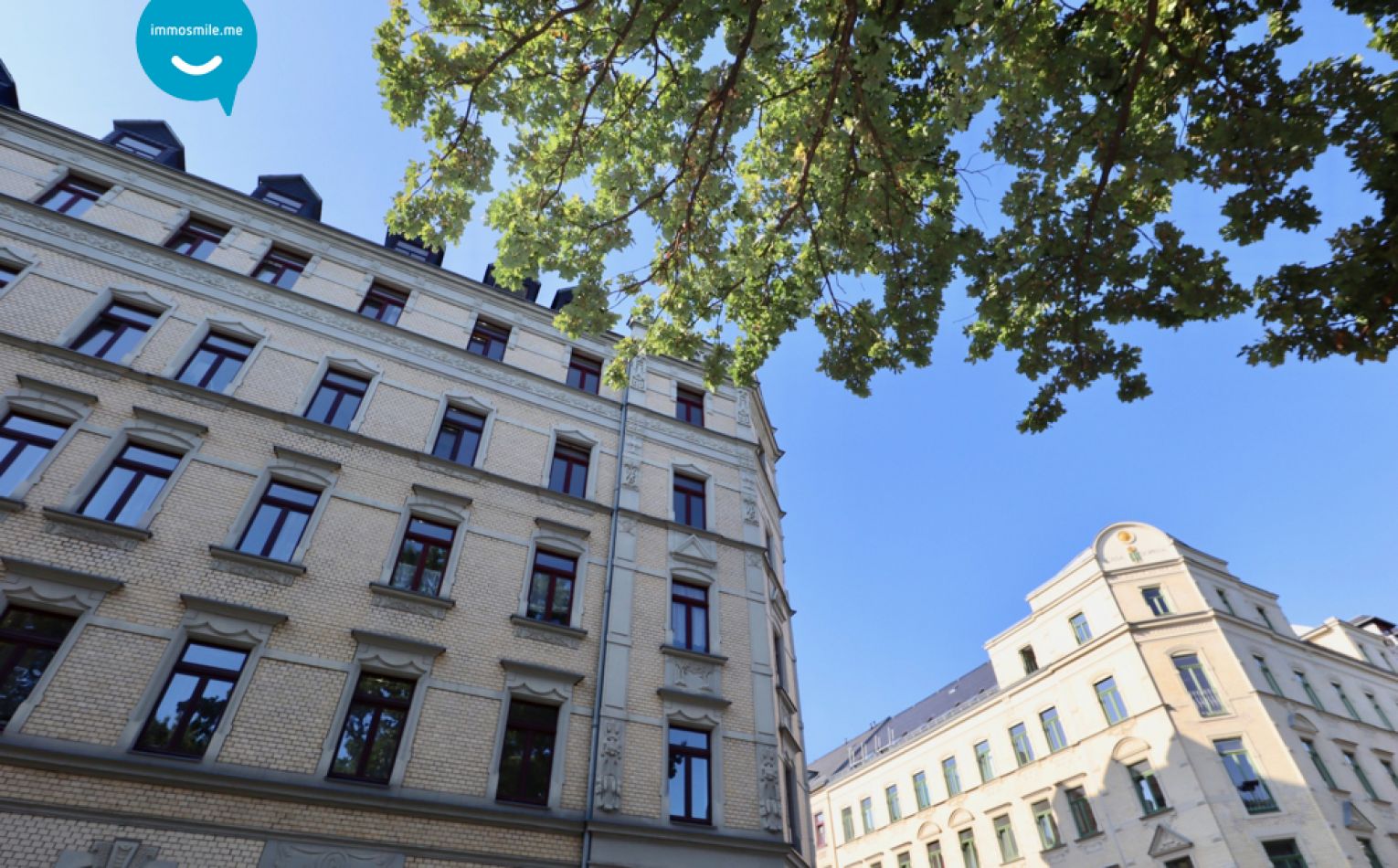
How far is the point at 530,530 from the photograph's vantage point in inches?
539

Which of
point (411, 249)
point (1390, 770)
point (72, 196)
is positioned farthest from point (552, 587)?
point (1390, 770)

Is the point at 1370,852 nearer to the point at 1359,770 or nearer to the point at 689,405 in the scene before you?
the point at 1359,770

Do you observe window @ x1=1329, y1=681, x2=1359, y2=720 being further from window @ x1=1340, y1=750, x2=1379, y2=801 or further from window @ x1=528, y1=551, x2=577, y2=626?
window @ x1=528, y1=551, x2=577, y2=626

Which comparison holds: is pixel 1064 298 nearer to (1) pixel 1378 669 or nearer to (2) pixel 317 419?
(2) pixel 317 419

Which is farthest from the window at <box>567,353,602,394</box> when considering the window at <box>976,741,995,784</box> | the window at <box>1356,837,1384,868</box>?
the window at <box>1356,837,1384,868</box>

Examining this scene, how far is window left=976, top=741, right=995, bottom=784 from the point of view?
29.9 metres

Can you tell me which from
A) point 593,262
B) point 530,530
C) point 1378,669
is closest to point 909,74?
point 593,262

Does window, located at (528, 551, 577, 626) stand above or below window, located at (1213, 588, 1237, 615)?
below

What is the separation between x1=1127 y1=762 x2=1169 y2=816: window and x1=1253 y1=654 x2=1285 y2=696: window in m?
5.77

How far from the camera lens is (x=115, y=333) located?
41.7 feet

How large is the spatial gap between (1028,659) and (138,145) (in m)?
37.0

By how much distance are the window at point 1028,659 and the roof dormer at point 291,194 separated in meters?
32.5

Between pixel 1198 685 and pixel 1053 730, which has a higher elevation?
pixel 1053 730

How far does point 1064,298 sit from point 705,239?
4.94 metres
